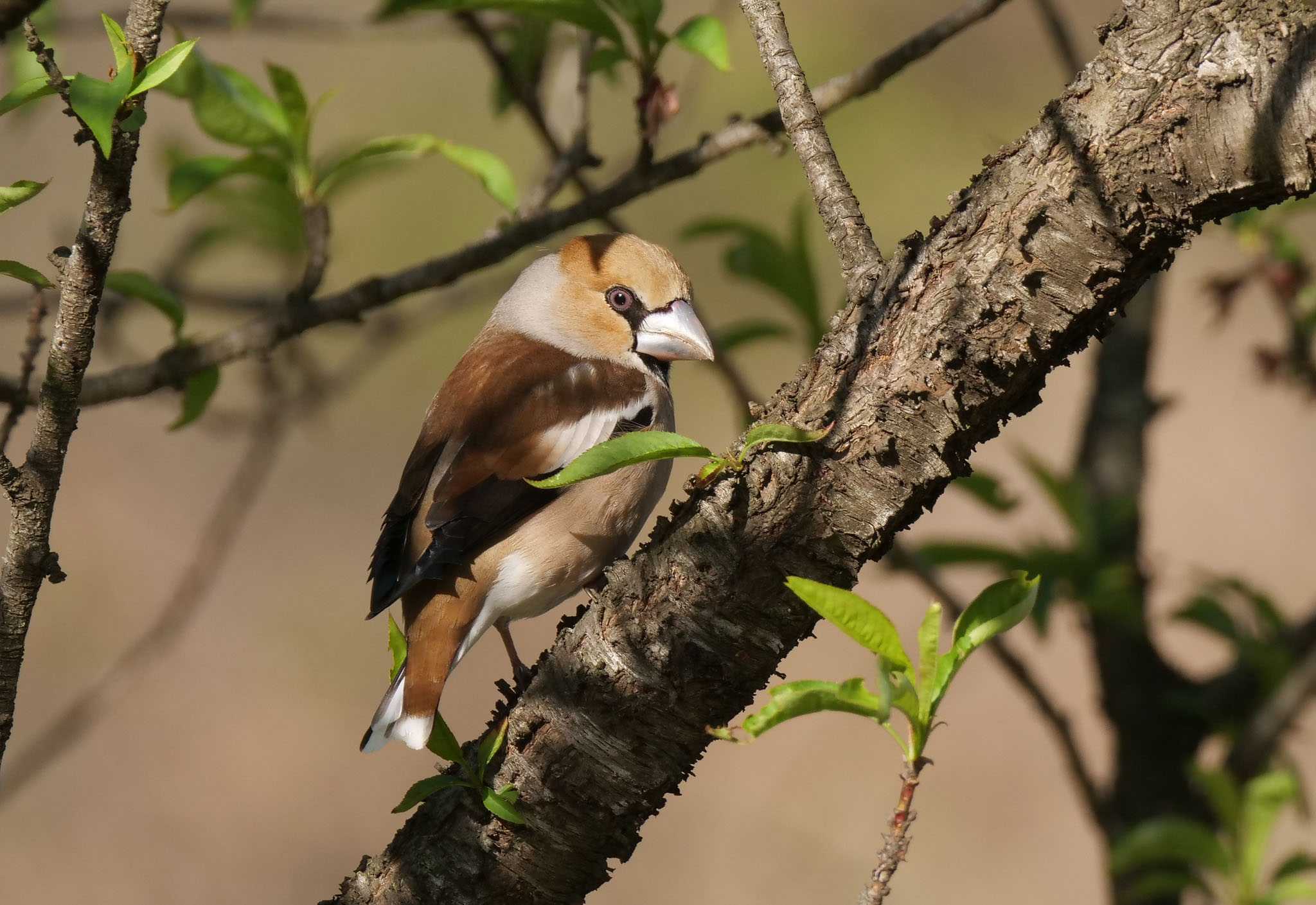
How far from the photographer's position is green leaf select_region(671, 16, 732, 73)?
3031 mm

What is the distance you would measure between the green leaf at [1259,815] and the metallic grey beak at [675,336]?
6.48 feet

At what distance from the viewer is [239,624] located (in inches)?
343

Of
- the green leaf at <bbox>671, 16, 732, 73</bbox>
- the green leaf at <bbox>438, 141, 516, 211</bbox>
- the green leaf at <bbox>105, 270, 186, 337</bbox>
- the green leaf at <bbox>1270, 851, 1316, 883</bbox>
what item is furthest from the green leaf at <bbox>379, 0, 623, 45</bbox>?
the green leaf at <bbox>1270, 851, 1316, 883</bbox>

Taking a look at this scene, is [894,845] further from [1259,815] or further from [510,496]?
[1259,815]

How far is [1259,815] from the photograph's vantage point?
3.71 metres

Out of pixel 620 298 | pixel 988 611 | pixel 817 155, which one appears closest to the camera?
pixel 988 611

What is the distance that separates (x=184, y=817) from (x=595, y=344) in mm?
5034

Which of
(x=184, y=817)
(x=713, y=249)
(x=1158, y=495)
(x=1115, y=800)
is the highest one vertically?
(x=713, y=249)

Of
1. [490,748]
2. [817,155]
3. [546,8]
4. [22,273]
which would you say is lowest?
[490,748]

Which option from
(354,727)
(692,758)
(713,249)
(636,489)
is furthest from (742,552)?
(713,249)

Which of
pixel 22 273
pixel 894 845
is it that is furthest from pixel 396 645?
pixel 894 845

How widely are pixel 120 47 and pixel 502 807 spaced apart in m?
1.38

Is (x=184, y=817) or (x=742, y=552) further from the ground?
(x=184, y=817)

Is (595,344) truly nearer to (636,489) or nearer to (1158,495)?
(636,489)
